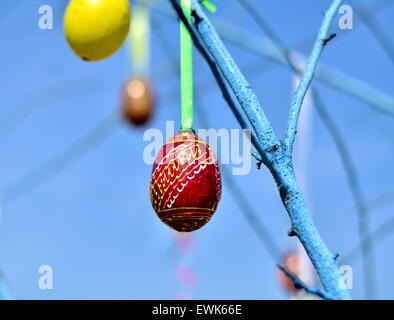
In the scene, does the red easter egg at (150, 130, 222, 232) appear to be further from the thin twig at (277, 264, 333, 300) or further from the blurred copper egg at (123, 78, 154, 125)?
the blurred copper egg at (123, 78, 154, 125)

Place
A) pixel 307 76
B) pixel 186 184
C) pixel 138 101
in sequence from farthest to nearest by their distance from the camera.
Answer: pixel 138 101
pixel 186 184
pixel 307 76

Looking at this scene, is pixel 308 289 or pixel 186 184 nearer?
pixel 308 289

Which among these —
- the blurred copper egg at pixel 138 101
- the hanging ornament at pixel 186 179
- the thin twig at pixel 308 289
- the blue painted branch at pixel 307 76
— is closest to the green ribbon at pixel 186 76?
the hanging ornament at pixel 186 179

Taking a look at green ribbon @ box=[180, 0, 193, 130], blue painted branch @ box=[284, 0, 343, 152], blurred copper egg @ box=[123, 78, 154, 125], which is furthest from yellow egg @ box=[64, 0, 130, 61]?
blurred copper egg @ box=[123, 78, 154, 125]

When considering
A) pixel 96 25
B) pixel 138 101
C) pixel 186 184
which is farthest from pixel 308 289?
pixel 138 101

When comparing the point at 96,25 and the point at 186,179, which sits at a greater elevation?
the point at 96,25

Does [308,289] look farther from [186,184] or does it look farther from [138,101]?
[138,101]
